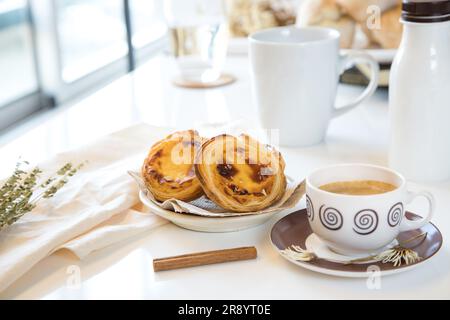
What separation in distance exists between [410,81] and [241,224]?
0.27 meters

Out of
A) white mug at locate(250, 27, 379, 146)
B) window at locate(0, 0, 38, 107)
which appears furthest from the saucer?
window at locate(0, 0, 38, 107)

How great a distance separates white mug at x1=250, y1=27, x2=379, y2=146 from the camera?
2.92 feet

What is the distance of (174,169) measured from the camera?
686mm

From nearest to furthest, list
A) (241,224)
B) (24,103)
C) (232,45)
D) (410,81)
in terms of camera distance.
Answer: (241,224), (410,81), (24,103), (232,45)

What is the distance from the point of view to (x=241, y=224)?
2.15ft

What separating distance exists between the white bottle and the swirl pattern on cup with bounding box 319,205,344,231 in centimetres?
24

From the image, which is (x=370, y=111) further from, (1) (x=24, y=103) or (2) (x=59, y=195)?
(1) (x=24, y=103)

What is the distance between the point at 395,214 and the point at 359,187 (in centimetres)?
6

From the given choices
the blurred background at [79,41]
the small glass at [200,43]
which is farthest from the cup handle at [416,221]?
the small glass at [200,43]

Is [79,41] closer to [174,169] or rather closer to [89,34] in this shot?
[89,34]

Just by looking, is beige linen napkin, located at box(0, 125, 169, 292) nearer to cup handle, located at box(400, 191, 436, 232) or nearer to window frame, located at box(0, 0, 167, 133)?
cup handle, located at box(400, 191, 436, 232)

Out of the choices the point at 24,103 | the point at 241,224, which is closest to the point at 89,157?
the point at 241,224

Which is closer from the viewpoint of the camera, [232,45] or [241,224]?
[241,224]
